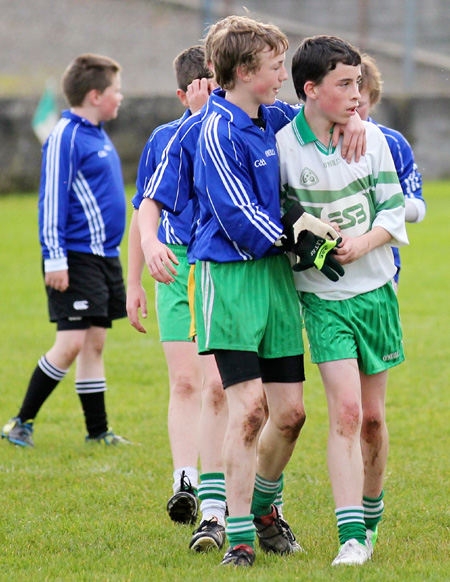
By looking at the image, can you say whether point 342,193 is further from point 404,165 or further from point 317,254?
point 404,165

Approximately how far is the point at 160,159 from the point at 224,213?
0.84m

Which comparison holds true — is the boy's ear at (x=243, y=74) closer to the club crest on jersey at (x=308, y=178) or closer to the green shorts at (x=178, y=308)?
the club crest on jersey at (x=308, y=178)

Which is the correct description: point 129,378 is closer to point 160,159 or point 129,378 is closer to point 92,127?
point 92,127

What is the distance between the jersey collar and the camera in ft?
13.1

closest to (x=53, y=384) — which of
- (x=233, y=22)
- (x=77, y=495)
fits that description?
(x=77, y=495)

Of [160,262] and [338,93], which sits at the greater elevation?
[338,93]

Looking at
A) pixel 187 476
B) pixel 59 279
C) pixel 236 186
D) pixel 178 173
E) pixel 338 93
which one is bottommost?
pixel 187 476

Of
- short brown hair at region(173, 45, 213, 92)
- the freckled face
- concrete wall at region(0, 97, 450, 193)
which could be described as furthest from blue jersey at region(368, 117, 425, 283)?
concrete wall at region(0, 97, 450, 193)

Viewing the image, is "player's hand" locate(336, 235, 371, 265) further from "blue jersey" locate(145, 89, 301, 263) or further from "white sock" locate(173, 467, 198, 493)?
"white sock" locate(173, 467, 198, 493)

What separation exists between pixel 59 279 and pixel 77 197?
1.82 ft

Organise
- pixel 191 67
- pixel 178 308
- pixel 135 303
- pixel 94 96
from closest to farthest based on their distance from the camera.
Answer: pixel 135 303, pixel 191 67, pixel 178 308, pixel 94 96

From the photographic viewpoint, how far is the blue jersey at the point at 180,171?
4277 millimetres

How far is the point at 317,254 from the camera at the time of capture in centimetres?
379

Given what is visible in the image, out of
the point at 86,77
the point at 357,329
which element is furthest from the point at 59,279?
the point at 357,329
